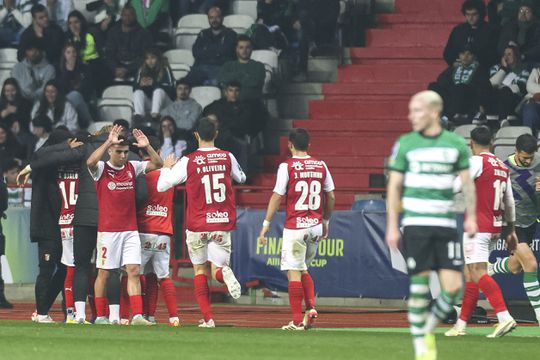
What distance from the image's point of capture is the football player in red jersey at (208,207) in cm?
1911

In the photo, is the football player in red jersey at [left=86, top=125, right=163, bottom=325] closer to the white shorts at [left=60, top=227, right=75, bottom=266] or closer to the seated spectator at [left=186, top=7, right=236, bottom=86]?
the white shorts at [left=60, top=227, right=75, bottom=266]

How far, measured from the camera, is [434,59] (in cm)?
3045

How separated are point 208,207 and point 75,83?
12556mm

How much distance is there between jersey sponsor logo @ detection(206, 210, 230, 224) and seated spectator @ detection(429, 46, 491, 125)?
30.5 ft

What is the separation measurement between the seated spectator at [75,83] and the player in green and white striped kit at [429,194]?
17.3 m

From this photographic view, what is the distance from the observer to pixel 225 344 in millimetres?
16016

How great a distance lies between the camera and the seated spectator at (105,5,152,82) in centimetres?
3131

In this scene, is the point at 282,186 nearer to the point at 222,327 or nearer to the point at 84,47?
the point at 222,327

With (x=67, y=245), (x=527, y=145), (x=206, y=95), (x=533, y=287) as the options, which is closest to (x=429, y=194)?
(x=527, y=145)

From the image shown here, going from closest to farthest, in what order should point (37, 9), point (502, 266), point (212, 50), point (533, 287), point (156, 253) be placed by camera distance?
point (156, 253)
point (533, 287)
point (502, 266)
point (212, 50)
point (37, 9)

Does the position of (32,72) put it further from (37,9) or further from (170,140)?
(170,140)

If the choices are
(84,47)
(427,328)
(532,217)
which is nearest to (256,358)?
(427,328)

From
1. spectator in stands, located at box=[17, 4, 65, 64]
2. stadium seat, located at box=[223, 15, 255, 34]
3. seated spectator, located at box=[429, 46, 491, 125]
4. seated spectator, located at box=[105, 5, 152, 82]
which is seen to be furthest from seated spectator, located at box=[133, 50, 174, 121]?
seated spectator, located at box=[429, 46, 491, 125]

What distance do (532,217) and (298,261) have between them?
3514mm
